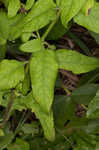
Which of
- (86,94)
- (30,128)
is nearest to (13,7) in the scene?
(86,94)

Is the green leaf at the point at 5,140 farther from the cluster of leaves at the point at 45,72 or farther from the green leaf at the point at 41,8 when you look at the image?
the green leaf at the point at 41,8

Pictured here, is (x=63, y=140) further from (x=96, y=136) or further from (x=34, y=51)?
(x=34, y=51)

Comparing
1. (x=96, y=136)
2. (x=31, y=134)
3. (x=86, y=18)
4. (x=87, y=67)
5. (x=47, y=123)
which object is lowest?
(x=31, y=134)

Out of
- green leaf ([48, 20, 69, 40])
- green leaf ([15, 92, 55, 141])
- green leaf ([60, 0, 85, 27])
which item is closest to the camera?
green leaf ([60, 0, 85, 27])

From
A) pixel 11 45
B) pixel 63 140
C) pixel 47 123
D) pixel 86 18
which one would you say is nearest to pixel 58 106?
pixel 63 140

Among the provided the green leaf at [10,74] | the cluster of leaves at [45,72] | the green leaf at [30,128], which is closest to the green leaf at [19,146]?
the cluster of leaves at [45,72]

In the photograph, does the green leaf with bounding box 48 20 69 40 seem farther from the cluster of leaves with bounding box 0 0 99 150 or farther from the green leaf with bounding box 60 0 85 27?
the green leaf with bounding box 60 0 85 27

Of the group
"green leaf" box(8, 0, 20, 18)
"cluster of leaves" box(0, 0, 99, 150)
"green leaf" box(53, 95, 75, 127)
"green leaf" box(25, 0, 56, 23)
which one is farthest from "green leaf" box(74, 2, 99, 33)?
"green leaf" box(53, 95, 75, 127)
